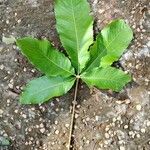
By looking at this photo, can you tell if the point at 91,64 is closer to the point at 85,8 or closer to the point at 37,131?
the point at 85,8

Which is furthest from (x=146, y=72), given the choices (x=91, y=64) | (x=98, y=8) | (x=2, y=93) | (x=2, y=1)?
(x=2, y=1)

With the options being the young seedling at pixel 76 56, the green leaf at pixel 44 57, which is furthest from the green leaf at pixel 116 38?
the green leaf at pixel 44 57

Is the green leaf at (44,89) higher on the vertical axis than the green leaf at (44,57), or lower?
lower

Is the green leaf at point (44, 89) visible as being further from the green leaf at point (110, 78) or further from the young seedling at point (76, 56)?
the green leaf at point (110, 78)

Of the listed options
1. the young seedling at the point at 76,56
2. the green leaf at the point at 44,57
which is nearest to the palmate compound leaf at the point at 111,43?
the young seedling at the point at 76,56

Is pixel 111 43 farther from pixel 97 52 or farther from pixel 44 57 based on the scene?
pixel 44 57
